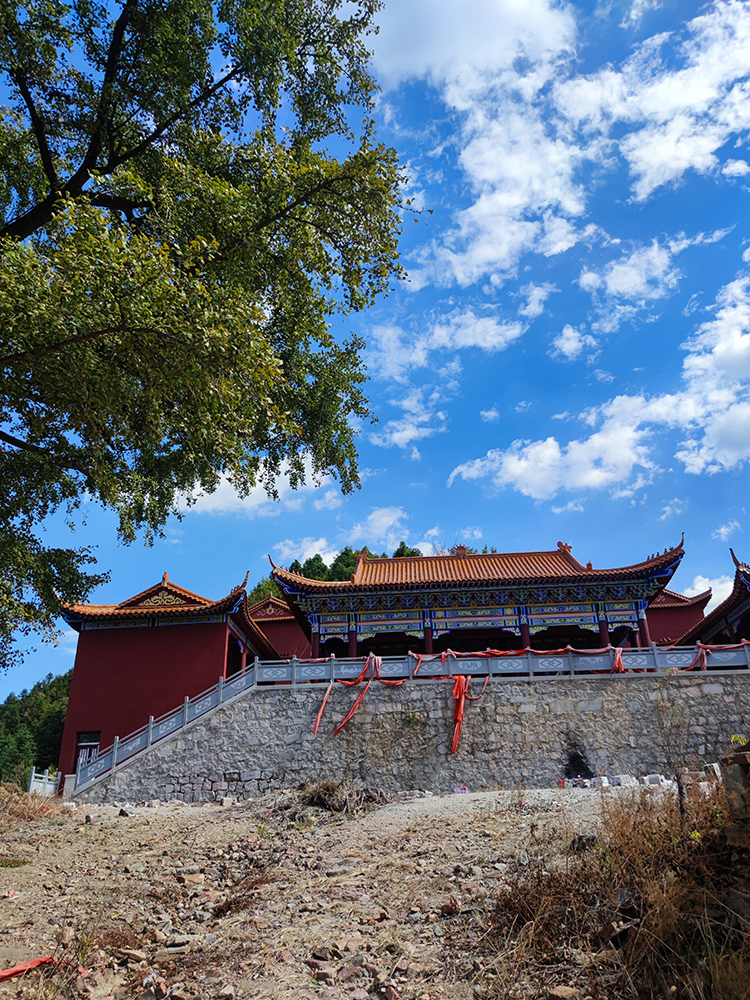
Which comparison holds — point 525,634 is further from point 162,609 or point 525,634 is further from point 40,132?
point 40,132

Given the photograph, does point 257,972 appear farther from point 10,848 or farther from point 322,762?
point 322,762

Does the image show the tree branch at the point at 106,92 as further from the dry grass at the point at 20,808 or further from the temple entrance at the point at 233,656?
the temple entrance at the point at 233,656

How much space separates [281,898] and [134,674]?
10.6 m

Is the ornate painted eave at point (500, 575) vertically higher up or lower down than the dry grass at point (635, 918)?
higher up

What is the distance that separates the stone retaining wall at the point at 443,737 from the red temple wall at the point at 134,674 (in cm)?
299

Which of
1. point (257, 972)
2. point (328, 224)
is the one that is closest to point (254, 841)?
point (257, 972)

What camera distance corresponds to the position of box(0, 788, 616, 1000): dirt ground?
471 centimetres

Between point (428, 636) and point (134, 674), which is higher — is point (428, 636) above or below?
above

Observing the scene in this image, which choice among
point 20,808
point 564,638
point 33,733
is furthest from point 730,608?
point 33,733

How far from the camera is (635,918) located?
14.4ft

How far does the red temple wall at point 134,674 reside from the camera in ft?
49.5

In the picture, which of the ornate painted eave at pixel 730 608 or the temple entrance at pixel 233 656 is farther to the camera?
the temple entrance at pixel 233 656

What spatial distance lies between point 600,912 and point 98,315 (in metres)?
6.12

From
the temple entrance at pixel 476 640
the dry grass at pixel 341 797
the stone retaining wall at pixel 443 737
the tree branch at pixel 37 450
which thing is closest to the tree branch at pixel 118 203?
the tree branch at pixel 37 450
